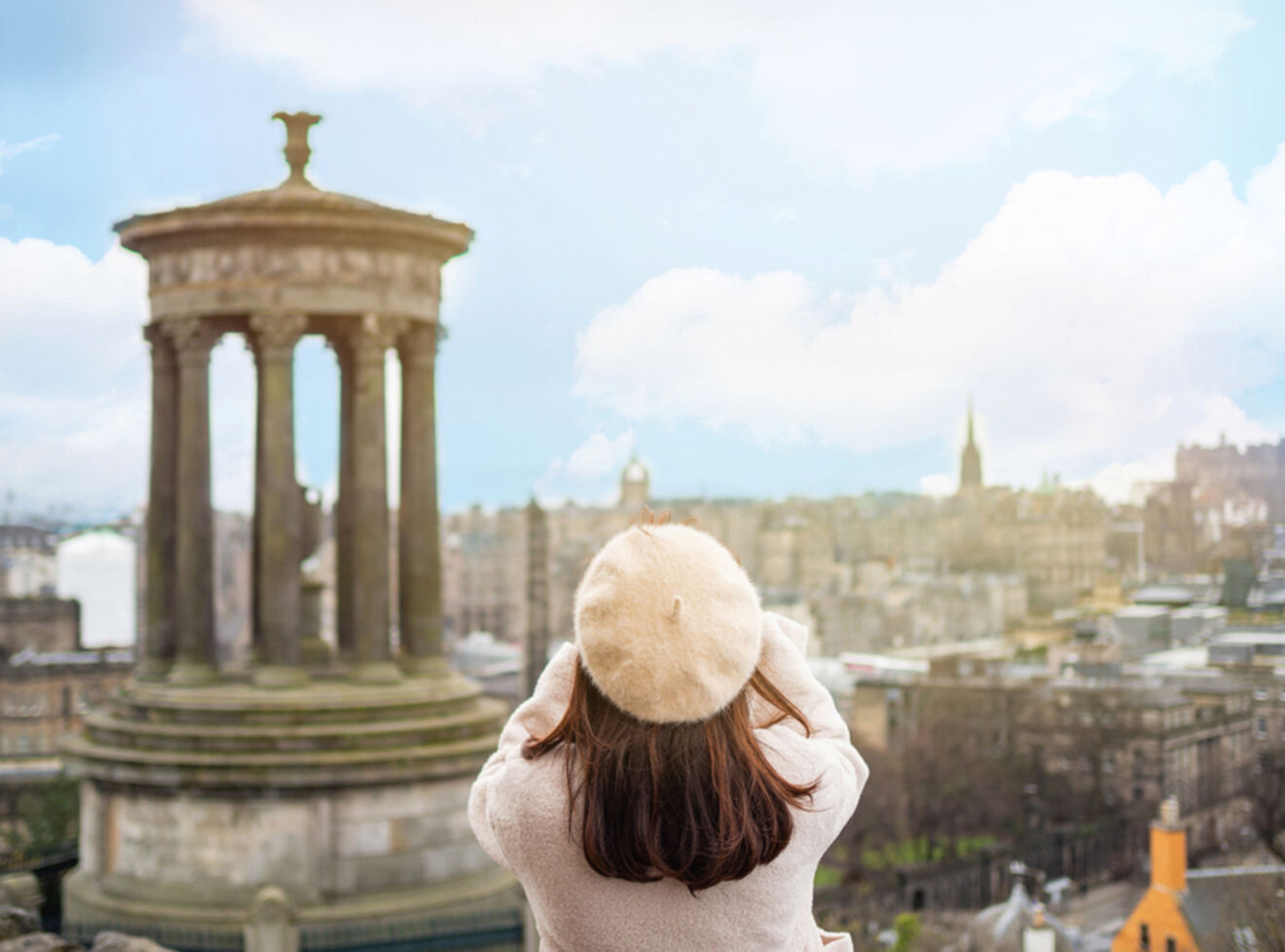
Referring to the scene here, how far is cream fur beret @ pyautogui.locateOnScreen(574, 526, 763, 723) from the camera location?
2785 mm

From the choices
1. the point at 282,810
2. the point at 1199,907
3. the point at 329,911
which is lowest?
the point at 1199,907

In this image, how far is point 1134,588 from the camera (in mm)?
51344

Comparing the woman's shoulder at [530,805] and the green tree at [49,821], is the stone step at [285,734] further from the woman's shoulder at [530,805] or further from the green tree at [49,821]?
the woman's shoulder at [530,805]

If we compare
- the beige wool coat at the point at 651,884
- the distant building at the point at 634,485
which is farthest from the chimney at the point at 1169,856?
the distant building at the point at 634,485

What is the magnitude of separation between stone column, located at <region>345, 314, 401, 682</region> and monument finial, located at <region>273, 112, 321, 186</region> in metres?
1.54

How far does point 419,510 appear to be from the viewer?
1499 cm

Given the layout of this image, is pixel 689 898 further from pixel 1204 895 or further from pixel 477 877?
pixel 1204 895

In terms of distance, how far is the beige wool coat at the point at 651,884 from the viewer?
2.85m

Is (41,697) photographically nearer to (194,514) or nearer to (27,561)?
(27,561)

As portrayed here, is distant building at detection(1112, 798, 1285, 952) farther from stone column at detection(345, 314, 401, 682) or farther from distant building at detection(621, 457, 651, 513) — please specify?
distant building at detection(621, 457, 651, 513)

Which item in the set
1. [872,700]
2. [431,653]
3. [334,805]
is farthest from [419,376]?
[872,700]

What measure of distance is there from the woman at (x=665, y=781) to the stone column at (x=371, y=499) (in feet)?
38.5

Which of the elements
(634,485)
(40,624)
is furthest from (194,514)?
(634,485)

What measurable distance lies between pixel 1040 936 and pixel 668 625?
981 inches
